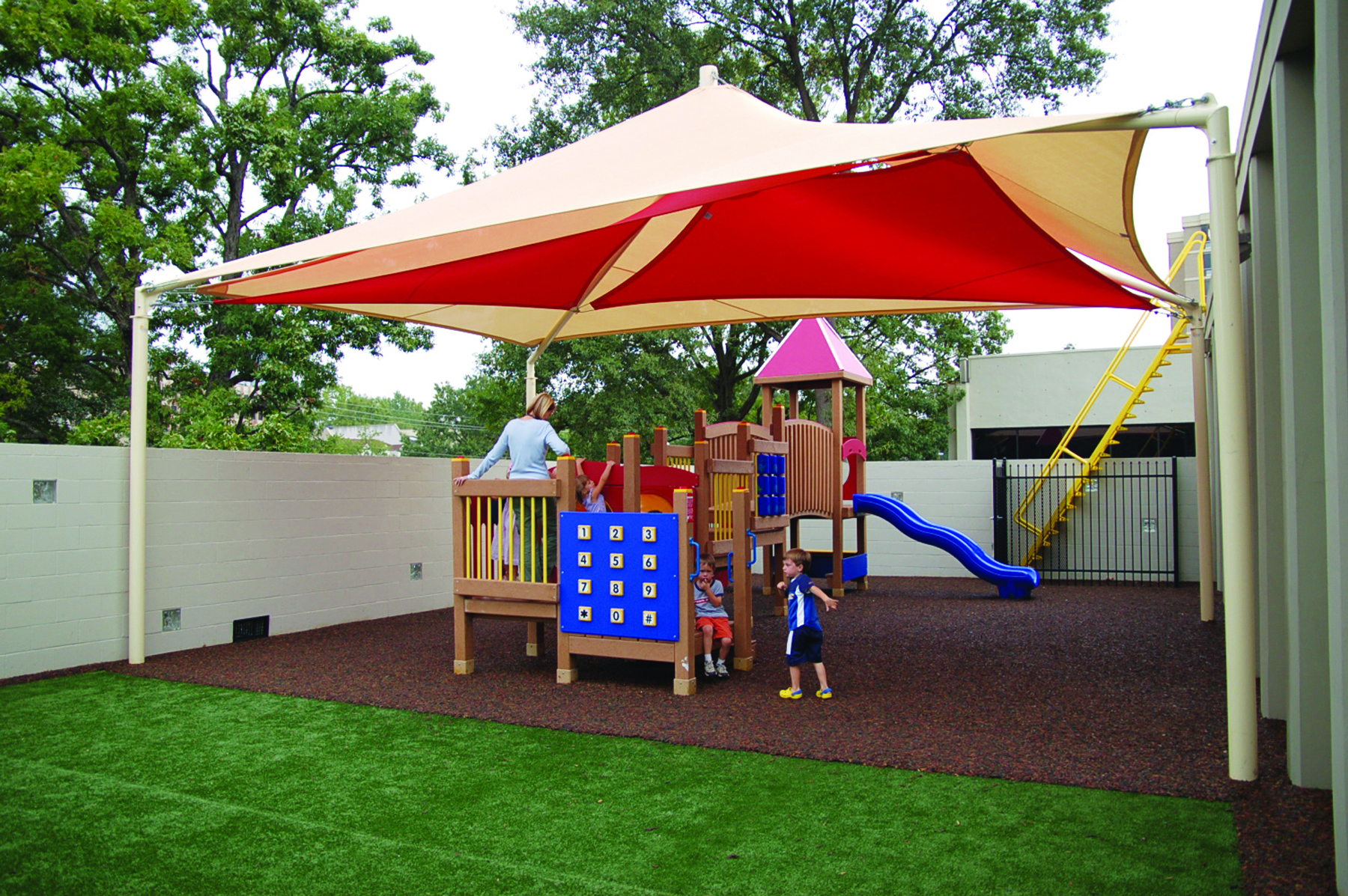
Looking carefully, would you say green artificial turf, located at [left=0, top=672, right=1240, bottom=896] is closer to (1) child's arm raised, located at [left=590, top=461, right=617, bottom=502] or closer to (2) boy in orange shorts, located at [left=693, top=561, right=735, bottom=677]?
(2) boy in orange shorts, located at [left=693, top=561, right=735, bottom=677]

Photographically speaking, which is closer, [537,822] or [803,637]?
[537,822]

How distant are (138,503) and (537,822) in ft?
15.3

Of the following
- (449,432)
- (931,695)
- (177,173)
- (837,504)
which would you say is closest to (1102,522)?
(837,504)

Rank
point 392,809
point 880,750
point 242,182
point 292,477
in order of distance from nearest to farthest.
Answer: point 392,809 < point 880,750 < point 292,477 < point 242,182

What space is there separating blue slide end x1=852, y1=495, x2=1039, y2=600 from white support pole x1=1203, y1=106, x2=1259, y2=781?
6565 mm

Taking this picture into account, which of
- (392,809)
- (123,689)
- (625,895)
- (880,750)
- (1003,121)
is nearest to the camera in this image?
(625,895)

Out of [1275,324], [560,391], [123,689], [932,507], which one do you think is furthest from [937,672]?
[560,391]

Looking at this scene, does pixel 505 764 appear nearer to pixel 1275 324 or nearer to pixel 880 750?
pixel 880 750

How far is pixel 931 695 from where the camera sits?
5199 millimetres

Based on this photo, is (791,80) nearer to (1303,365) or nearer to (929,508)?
(929,508)

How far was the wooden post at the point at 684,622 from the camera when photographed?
5332mm

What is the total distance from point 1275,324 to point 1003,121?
1701mm

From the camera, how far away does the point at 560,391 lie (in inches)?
699

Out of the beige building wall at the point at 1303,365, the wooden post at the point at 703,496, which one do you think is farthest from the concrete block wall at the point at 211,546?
the beige building wall at the point at 1303,365
